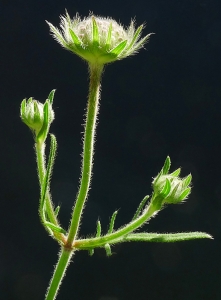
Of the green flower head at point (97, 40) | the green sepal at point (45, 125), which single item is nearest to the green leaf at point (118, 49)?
the green flower head at point (97, 40)

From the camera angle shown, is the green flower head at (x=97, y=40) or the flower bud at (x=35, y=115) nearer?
the green flower head at (x=97, y=40)

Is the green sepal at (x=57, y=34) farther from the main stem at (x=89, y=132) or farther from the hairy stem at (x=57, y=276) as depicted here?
the hairy stem at (x=57, y=276)

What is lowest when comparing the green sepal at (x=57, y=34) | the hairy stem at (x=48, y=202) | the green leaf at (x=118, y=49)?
the hairy stem at (x=48, y=202)

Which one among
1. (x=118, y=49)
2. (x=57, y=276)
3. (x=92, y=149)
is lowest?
(x=57, y=276)

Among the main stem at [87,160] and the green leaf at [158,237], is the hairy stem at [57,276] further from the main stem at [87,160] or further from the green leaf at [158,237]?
the green leaf at [158,237]

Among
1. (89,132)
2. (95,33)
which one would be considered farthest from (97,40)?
(89,132)

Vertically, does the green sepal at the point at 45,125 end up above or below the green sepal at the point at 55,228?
above

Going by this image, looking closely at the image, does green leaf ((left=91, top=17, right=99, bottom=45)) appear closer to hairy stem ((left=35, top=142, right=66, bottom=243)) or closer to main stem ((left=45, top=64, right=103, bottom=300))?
main stem ((left=45, top=64, right=103, bottom=300))

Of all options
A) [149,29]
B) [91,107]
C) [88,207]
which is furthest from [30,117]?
[149,29]

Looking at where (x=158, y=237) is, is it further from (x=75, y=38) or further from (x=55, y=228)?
(x=75, y=38)

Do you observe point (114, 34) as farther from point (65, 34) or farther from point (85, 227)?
point (85, 227)

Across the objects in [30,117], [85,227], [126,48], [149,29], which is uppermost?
[149,29]
